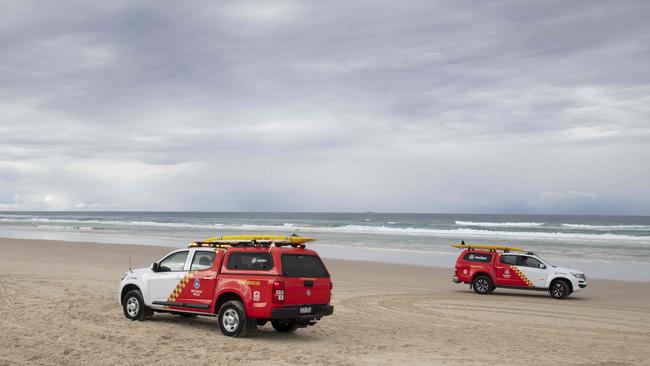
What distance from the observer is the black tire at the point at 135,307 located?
562 inches

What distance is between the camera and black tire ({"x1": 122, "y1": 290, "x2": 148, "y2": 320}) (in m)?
14.3

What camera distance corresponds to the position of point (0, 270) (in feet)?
81.9

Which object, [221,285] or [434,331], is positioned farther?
[434,331]

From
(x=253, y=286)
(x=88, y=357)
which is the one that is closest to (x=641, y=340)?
(x=253, y=286)

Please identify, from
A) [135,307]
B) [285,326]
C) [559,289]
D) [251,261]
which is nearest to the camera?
[251,261]

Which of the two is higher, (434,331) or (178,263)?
(178,263)

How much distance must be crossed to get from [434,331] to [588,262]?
25.3 meters

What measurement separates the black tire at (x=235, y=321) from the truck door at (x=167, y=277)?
1.47 metres

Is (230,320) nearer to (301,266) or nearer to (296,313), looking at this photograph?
(296,313)

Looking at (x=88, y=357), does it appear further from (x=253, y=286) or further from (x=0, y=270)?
(x=0, y=270)

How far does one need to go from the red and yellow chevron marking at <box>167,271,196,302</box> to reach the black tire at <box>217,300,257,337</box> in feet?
3.86

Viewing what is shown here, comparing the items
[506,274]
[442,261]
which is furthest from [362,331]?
[442,261]

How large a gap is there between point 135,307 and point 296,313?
440cm

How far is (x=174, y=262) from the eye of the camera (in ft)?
45.4
